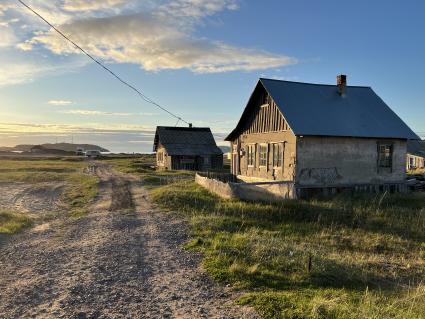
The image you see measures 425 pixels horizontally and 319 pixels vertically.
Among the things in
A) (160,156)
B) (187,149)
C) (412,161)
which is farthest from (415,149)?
(160,156)

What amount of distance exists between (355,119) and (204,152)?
2383 centimetres

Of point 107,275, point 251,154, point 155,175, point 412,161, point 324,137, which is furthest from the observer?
point 412,161

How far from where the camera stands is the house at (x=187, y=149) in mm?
44344

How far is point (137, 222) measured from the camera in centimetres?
1518

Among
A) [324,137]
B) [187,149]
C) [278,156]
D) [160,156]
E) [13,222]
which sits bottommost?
[13,222]

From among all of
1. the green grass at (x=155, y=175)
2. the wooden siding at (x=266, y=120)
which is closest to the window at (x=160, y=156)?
the green grass at (x=155, y=175)

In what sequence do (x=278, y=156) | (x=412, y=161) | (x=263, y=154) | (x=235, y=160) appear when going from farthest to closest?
(x=412, y=161) < (x=235, y=160) < (x=263, y=154) < (x=278, y=156)

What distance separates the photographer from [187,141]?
46062mm

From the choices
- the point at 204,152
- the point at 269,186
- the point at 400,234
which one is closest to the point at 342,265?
the point at 400,234

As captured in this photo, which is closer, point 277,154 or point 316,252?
point 316,252

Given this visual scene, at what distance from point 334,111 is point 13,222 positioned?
17.8 meters

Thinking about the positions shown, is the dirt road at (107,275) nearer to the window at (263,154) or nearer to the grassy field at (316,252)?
the grassy field at (316,252)

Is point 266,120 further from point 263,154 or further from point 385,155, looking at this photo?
point 385,155

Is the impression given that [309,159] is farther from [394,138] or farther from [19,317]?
[19,317]
